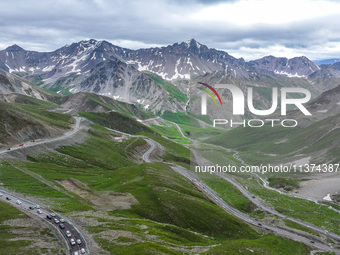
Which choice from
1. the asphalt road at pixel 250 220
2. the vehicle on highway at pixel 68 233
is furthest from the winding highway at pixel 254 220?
the vehicle on highway at pixel 68 233

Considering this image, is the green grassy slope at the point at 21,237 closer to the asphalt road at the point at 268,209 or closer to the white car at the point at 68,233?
the white car at the point at 68,233

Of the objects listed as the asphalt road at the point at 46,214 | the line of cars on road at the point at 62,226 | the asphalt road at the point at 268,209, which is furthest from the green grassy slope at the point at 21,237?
the asphalt road at the point at 268,209

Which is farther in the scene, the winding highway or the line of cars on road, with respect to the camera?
the winding highway

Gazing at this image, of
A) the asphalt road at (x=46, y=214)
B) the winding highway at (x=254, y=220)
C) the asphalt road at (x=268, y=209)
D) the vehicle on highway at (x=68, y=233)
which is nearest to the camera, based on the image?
the asphalt road at (x=46, y=214)

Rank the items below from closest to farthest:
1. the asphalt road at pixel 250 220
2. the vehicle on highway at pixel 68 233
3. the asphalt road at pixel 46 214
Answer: the asphalt road at pixel 46 214 < the vehicle on highway at pixel 68 233 < the asphalt road at pixel 250 220

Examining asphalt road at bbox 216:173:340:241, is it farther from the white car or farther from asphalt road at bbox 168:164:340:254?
the white car

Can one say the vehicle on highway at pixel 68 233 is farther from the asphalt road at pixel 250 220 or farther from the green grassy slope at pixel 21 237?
the asphalt road at pixel 250 220

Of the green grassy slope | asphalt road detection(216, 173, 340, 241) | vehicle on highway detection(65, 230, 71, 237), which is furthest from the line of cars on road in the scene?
asphalt road detection(216, 173, 340, 241)

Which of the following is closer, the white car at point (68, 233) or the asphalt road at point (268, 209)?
the white car at point (68, 233)

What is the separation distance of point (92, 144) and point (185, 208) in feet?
312

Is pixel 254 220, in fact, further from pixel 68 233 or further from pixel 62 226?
pixel 68 233

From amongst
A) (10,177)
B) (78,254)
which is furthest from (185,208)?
(10,177)

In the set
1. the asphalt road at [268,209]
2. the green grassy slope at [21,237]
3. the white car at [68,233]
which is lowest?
the asphalt road at [268,209]

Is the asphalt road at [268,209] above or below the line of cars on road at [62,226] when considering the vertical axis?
below
